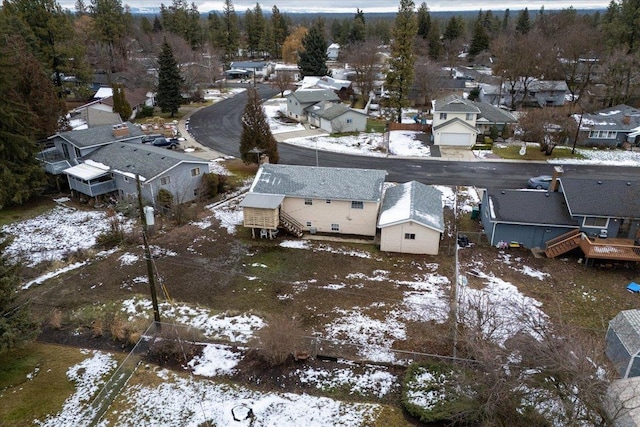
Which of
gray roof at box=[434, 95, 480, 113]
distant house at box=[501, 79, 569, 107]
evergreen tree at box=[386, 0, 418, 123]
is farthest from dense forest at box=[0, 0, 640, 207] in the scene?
gray roof at box=[434, 95, 480, 113]

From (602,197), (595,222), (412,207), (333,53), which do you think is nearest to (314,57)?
(333,53)

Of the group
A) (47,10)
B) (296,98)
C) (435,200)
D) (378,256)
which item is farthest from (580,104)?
(47,10)

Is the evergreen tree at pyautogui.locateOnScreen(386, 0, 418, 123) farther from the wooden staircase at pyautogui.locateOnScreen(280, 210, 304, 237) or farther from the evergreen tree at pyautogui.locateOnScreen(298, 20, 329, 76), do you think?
the wooden staircase at pyautogui.locateOnScreen(280, 210, 304, 237)

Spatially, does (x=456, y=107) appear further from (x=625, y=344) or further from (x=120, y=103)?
(x=120, y=103)

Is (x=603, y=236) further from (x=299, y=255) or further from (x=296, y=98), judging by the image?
(x=296, y=98)

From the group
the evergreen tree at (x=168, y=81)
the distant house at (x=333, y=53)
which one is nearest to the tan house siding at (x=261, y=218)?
the evergreen tree at (x=168, y=81)
